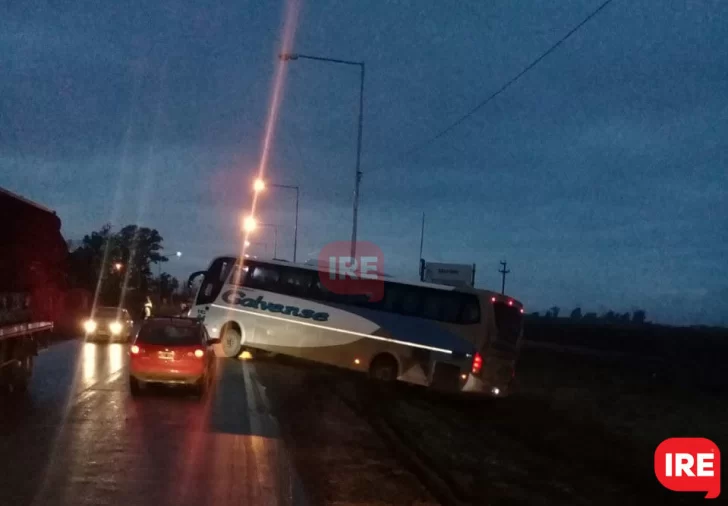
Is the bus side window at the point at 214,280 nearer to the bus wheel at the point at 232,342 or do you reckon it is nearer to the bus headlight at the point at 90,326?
the bus wheel at the point at 232,342

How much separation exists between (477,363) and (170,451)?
14.5m

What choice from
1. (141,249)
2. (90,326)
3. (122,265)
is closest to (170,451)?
(90,326)

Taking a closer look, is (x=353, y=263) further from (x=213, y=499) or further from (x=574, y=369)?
(x=213, y=499)

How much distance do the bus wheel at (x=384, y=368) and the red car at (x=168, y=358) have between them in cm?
899

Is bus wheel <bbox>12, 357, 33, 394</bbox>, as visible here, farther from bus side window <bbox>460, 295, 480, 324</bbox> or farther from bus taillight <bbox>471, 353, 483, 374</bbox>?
bus side window <bbox>460, 295, 480, 324</bbox>

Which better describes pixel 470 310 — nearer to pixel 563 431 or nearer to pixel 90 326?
pixel 563 431

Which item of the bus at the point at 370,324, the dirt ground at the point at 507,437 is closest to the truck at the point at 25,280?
the dirt ground at the point at 507,437

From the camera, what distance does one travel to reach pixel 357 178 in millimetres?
31000

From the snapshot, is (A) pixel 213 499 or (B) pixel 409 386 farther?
(B) pixel 409 386

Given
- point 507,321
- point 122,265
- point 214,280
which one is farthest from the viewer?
point 122,265

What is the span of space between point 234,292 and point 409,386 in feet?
23.6

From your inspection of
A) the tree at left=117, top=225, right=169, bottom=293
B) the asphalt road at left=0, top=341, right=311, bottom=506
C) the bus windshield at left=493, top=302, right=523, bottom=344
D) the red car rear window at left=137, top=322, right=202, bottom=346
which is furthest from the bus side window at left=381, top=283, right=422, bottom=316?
the tree at left=117, top=225, right=169, bottom=293

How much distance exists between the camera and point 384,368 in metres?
27.8

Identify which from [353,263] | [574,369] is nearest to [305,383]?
[353,263]
